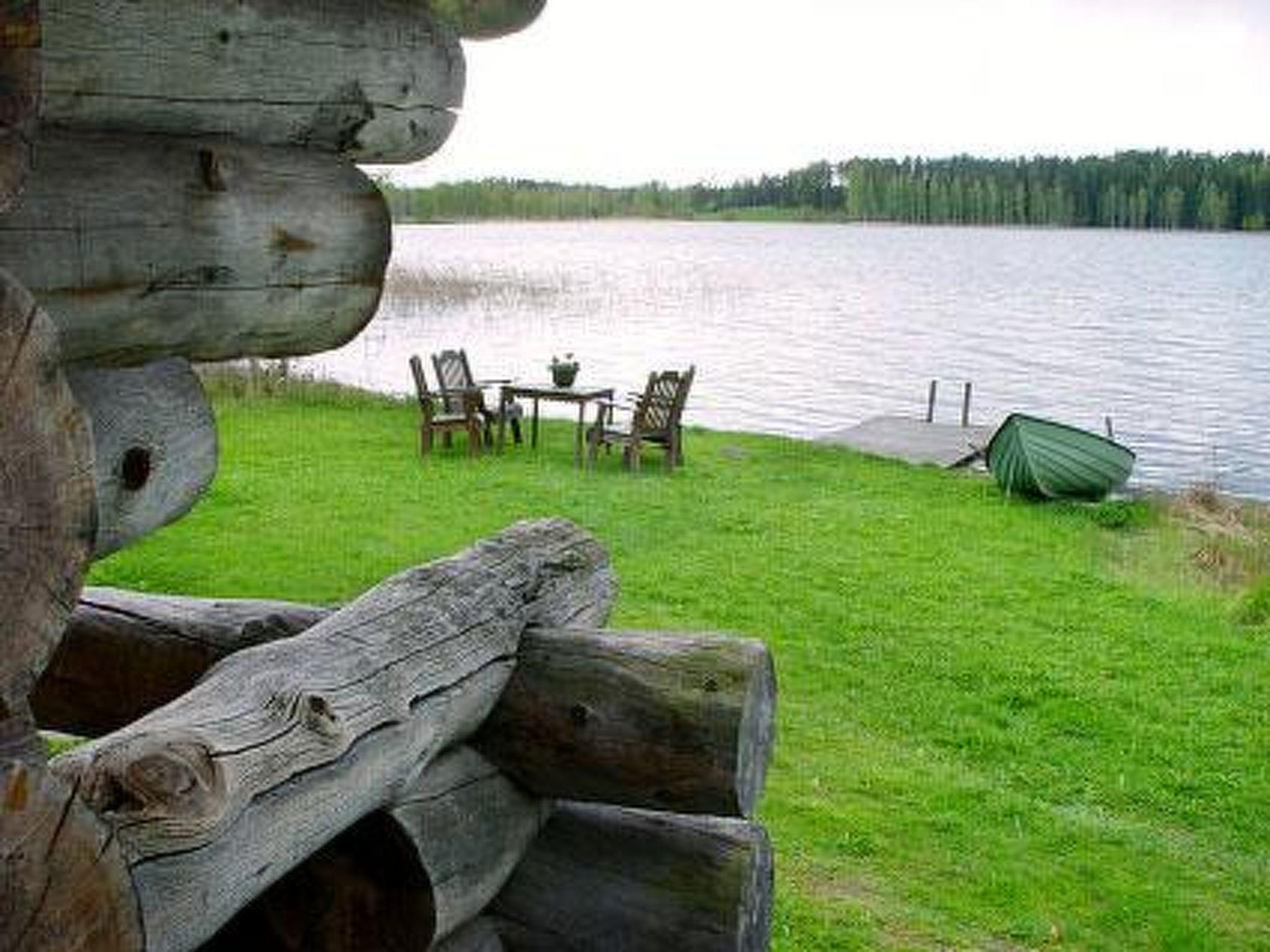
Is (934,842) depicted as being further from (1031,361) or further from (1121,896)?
(1031,361)

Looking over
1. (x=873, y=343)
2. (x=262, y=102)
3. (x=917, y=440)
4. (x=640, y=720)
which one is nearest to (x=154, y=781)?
(x=262, y=102)

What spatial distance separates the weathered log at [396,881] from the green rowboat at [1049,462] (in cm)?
1787

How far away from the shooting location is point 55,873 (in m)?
2.19

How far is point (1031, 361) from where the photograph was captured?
174 ft

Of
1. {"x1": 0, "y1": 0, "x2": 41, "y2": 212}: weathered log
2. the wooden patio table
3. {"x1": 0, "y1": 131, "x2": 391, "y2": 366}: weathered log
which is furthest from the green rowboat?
{"x1": 0, "y1": 0, "x2": 41, "y2": 212}: weathered log

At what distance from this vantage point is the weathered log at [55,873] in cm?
212

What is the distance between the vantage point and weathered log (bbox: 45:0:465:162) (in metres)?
2.74

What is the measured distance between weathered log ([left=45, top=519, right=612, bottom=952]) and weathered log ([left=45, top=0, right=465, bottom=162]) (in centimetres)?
104

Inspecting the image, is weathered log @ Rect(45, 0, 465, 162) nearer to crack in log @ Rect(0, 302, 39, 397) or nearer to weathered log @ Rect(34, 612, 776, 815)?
crack in log @ Rect(0, 302, 39, 397)

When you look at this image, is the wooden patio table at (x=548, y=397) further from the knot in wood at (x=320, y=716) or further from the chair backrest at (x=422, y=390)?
the knot in wood at (x=320, y=716)

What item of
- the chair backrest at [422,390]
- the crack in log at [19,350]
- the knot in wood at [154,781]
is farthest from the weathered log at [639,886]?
the chair backrest at [422,390]

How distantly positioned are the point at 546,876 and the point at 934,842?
4.34m

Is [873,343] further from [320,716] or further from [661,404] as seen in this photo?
[320,716]

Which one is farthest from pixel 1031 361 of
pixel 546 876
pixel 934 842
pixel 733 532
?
pixel 546 876
